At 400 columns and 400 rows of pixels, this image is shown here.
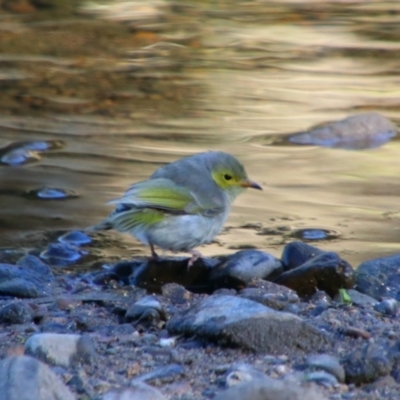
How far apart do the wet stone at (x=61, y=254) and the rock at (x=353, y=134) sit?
138 inches

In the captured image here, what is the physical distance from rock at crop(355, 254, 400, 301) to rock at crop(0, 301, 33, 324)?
206 cm

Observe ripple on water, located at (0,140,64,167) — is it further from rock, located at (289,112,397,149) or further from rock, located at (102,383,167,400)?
rock, located at (102,383,167,400)

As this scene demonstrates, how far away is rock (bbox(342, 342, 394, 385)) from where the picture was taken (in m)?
3.97

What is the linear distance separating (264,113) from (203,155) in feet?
14.1

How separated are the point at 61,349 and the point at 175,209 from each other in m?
2.39

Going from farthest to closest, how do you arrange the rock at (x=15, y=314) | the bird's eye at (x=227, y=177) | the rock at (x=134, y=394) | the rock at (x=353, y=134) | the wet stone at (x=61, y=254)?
the rock at (x=353, y=134)
the bird's eye at (x=227, y=177)
the wet stone at (x=61, y=254)
the rock at (x=15, y=314)
the rock at (x=134, y=394)

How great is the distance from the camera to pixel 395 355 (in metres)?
4.11

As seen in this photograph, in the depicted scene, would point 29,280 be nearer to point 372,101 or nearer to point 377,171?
point 377,171

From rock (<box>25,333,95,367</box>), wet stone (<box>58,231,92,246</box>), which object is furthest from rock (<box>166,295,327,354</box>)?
wet stone (<box>58,231,92,246</box>)

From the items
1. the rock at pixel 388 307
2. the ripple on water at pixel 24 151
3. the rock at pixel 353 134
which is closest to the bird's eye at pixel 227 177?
the rock at pixel 388 307

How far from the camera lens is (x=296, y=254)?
20.7ft

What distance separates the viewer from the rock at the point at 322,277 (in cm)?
588

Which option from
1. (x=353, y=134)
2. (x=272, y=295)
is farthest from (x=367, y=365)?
(x=353, y=134)

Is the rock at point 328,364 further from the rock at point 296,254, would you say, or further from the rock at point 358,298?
the rock at point 296,254
